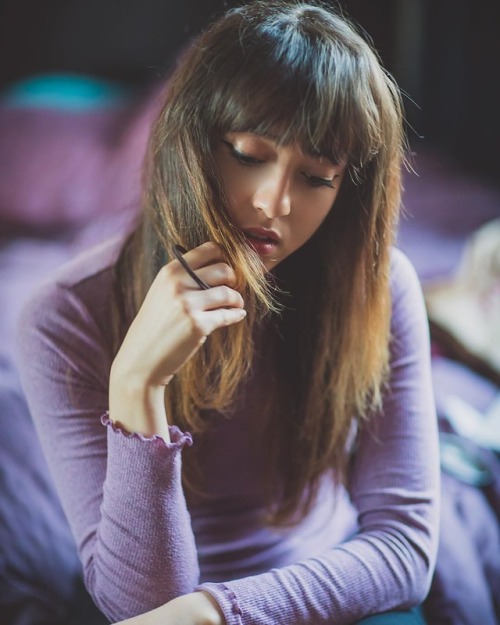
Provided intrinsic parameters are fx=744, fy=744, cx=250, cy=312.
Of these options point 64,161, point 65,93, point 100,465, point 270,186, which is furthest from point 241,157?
point 65,93

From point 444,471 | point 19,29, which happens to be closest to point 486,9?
point 19,29

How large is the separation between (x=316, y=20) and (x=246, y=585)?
1.90 ft

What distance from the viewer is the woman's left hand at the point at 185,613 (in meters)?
0.71

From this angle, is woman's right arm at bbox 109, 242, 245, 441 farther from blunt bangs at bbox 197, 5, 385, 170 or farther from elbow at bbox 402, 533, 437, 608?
elbow at bbox 402, 533, 437, 608

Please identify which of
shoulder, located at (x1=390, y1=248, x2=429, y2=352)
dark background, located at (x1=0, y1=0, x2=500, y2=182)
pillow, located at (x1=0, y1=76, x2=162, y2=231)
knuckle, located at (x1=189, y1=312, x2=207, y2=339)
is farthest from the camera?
dark background, located at (x1=0, y1=0, x2=500, y2=182)

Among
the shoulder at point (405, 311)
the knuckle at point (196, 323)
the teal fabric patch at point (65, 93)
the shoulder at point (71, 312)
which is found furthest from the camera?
the teal fabric patch at point (65, 93)

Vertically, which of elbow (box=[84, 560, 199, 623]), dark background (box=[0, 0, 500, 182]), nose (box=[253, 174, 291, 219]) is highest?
dark background (box=[0, 0, 500, 182])

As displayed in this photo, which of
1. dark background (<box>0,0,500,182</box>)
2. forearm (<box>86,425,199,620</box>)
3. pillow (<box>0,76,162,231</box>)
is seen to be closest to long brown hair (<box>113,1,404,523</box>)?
forearm (<box>86,425,199,620</box>)

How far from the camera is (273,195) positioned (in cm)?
73

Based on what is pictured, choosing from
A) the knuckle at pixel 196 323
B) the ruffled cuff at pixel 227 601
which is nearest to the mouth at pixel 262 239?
the knuckle at pixel 196 323

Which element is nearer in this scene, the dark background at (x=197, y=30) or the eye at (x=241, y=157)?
the eye at (x=241, y=157)

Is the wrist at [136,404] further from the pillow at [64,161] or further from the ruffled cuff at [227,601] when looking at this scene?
the pillow at [64,161]

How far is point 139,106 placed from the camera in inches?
87.0

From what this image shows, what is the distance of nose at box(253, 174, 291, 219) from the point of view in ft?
2.40
